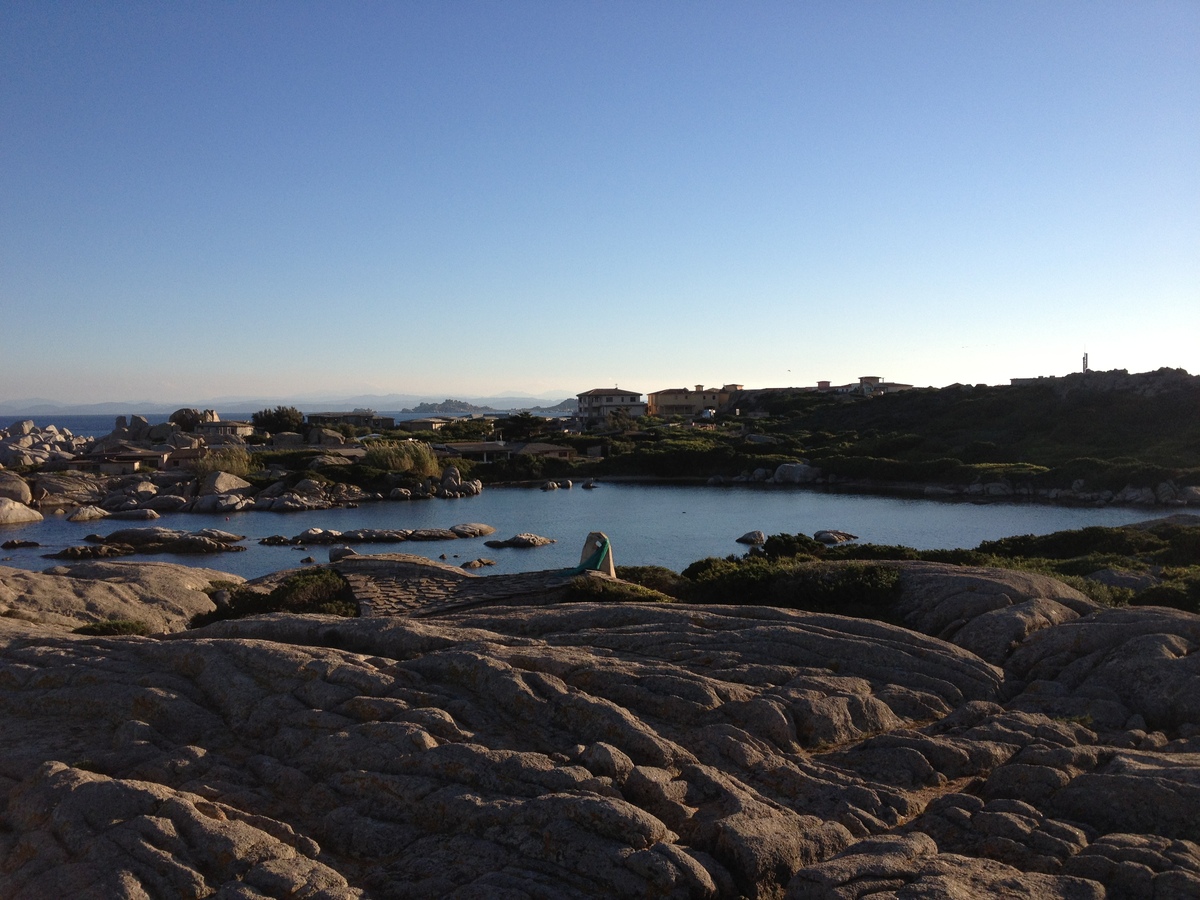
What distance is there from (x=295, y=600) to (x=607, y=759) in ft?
57.2

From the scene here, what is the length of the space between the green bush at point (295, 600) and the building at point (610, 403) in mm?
135558

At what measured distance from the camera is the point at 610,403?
168 m

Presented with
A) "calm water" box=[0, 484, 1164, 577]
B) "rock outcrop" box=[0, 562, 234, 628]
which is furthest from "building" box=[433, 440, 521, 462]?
"rock outcrop" box=[0, 562, 234, 628]

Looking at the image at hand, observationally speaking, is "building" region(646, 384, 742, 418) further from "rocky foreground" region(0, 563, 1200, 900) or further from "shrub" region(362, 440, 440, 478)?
"rocky foreground" region(0, 563, 1200, 900)

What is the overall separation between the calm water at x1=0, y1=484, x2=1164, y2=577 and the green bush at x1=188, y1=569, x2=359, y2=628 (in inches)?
878

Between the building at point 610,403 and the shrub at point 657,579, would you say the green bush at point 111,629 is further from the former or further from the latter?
the building at point 610,403

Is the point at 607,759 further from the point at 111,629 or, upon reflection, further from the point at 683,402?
the point at 683,402

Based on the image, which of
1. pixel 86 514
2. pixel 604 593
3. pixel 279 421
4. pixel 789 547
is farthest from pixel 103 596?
pixel 279 421

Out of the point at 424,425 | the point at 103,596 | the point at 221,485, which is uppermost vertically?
the point at 424,425

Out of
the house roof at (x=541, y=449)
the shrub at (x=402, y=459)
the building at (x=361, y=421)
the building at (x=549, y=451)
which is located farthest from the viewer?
the building at (x=361, y=421)

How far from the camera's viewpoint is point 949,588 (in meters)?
17.7

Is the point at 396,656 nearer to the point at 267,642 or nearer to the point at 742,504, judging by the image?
the point at 267,642

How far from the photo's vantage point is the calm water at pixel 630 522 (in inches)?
2143

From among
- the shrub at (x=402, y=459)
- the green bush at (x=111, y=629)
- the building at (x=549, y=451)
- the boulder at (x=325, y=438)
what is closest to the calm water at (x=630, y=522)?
the shrub at (x=402, y=459)
